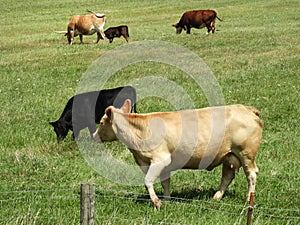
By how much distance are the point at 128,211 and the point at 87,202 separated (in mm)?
2163

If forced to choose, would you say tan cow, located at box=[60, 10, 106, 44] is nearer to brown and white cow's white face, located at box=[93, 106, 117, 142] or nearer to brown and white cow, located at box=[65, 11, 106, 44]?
brown and white cow, located at box=[65, 11, 106, 44]

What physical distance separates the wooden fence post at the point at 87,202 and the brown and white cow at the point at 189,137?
228 centimetres

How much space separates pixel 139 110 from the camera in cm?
1327

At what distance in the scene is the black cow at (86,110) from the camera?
1151 centimetres

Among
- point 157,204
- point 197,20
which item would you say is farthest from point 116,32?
point 157,204

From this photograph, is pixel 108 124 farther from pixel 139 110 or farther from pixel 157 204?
pixel 139 110

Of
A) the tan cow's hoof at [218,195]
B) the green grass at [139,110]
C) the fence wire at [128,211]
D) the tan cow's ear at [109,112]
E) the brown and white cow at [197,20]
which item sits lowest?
the brown and white cow at [197,20]

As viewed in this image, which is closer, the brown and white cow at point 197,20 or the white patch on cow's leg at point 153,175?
the white patch on cow's leg at point 153,175

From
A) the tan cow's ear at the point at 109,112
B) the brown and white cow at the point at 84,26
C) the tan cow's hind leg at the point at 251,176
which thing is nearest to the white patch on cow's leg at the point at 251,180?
the tan cow's hind leg at the point at 251,176

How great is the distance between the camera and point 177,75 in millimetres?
18094

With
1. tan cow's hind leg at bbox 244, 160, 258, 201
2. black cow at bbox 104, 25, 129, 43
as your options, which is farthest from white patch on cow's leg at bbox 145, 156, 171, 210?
black cow at bbox 104, 25, 129, 43

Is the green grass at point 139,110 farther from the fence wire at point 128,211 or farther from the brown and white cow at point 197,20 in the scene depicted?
the brown and white cow at point 197,20

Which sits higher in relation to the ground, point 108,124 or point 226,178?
point 108,124

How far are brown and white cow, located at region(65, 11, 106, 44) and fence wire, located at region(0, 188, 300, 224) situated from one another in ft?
73.0
